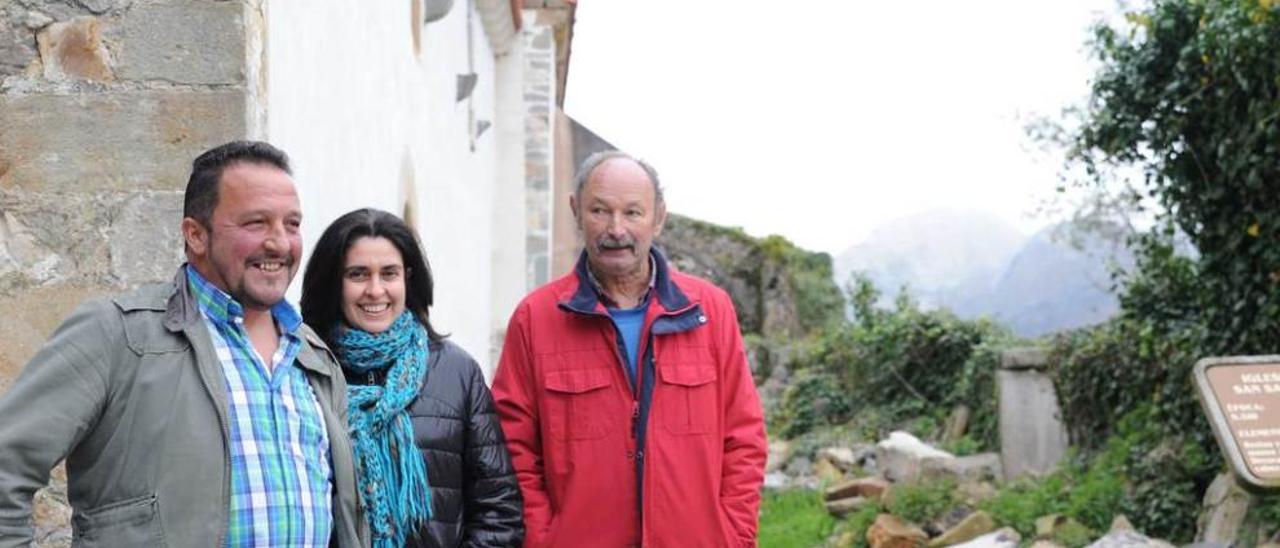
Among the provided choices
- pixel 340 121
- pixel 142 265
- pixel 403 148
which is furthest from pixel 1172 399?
pixel 142 265

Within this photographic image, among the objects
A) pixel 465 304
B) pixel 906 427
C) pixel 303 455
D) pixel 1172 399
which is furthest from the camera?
pixel 906 427

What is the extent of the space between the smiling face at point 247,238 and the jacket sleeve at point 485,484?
720 millimetres

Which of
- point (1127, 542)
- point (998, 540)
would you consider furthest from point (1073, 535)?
point (1127, 542)

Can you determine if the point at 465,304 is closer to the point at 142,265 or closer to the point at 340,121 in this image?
the point at 340,121

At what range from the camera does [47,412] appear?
6.40 ft

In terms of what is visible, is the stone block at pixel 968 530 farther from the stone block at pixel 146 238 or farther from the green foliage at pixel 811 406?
the green foliage at pixel 811 406

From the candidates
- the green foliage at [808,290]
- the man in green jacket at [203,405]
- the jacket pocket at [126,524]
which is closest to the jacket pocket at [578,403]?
the man in green jacket at [203,405]

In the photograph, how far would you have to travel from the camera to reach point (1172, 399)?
24.6ft

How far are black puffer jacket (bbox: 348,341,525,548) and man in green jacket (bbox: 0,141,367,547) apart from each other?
0.41 m

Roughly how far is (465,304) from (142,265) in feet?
21.3

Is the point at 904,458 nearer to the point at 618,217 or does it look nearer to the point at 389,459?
the point at 618,217

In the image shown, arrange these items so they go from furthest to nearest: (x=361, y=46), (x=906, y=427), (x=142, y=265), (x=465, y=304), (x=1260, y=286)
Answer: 1. (x=906, y=427)
2. (x=465, y=304)
3. (x=1260, y=286)
4. (x=361, y=46)
5. (x=142, y=265)

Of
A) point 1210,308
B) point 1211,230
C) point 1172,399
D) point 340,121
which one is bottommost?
point 1172,399

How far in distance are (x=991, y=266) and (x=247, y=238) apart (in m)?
63.8
